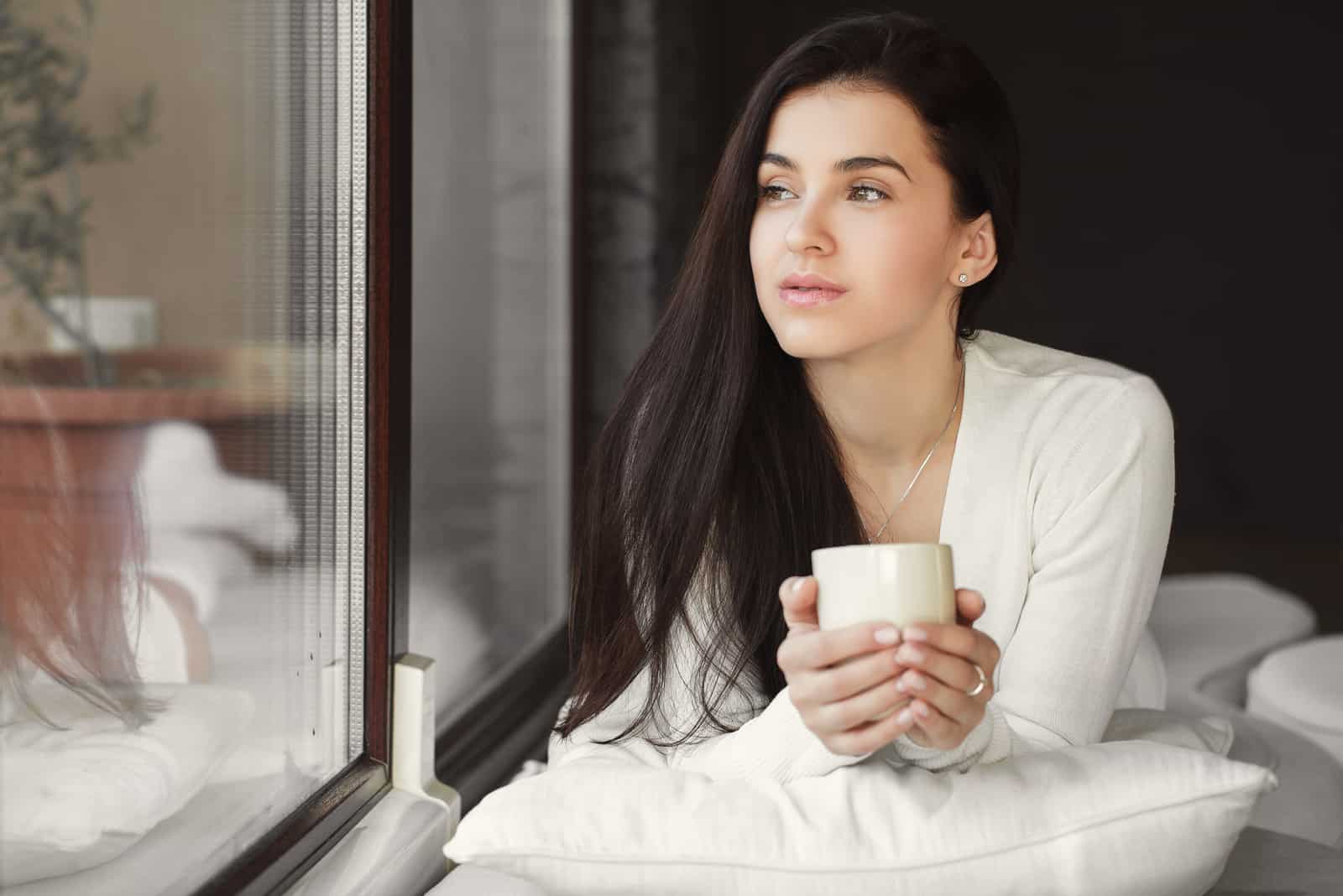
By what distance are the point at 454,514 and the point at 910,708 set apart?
67.1 inches

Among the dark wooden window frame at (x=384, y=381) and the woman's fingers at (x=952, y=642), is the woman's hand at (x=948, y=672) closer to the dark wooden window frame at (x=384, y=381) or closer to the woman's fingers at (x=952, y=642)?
the woman's fingers at (x=952, y=642)

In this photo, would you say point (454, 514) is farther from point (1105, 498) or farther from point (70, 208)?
point (70, 208)

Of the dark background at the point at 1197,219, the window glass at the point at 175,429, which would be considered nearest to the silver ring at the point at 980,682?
the window glass at the point at 175,429

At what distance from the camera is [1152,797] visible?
3.22ft

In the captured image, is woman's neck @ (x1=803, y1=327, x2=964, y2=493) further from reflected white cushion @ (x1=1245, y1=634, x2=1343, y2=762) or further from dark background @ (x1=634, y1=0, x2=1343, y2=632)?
dark background @ (x1=634, y1=0, x2=1343, y2=632)

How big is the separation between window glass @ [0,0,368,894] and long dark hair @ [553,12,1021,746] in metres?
0.28

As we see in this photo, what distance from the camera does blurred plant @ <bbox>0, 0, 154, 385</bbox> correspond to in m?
0.81

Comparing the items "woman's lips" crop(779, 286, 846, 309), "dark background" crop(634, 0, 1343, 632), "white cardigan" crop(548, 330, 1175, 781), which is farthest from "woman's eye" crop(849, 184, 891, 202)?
"dark background" crop(634, 0, 1343, 632)

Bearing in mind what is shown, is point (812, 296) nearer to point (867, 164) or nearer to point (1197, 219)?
point (867, 164)

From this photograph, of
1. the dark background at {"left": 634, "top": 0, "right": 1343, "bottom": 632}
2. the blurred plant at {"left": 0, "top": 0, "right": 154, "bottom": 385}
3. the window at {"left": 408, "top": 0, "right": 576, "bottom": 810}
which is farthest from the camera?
the dark background at {"left": 634, "top": 0, "right": 1343, "bottom": 632}

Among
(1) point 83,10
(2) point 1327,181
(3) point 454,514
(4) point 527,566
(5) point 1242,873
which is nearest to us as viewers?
(1) point 83,10

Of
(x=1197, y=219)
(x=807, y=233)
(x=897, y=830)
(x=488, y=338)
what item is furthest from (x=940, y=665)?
(x=1197, y=219)

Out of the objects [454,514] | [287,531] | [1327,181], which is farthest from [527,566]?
[1327,181]

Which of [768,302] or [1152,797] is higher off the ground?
[768,302]
